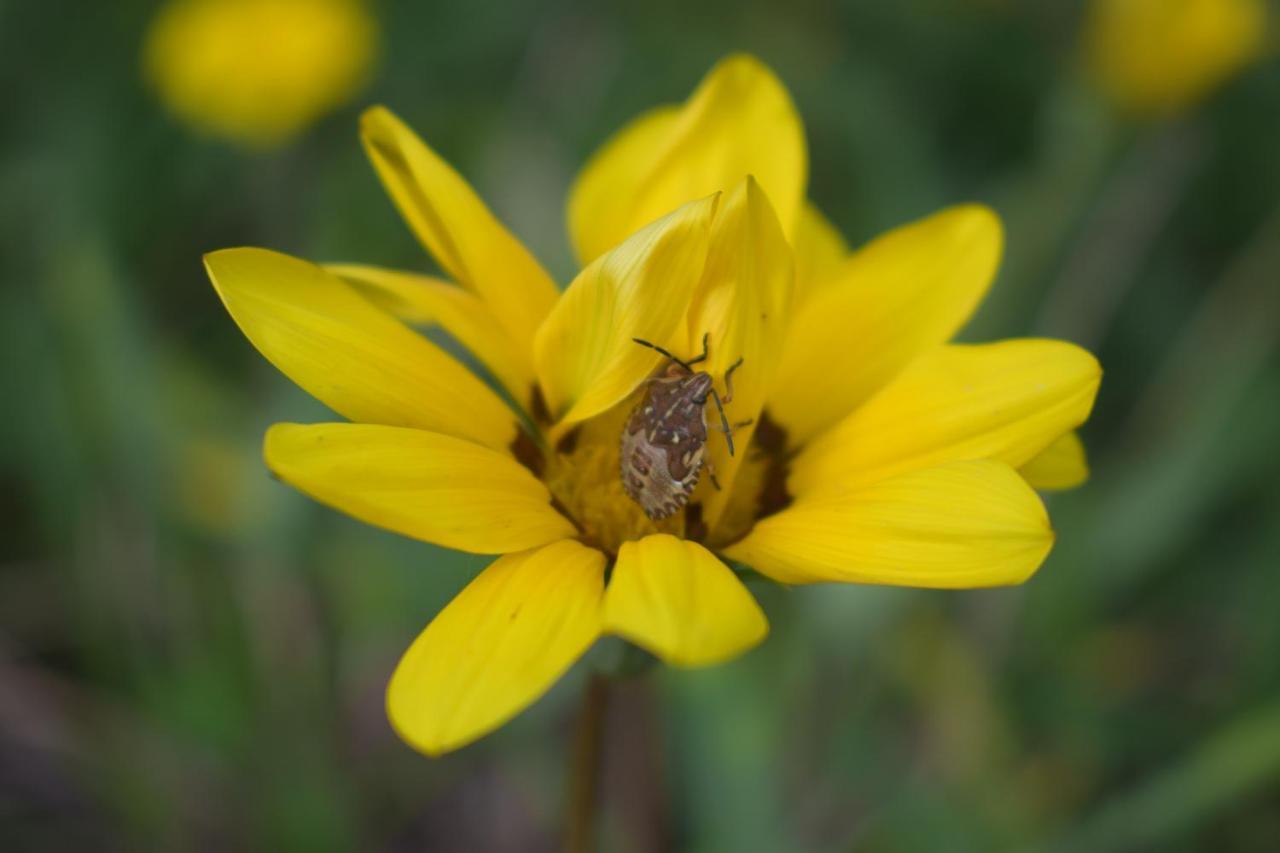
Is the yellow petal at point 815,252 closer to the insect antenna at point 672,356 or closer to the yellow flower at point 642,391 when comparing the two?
the yellow flower at point 642,391

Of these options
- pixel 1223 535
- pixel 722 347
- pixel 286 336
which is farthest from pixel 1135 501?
pixel 286 336

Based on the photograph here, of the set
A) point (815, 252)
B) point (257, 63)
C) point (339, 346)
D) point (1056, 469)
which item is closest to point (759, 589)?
point (815, 252)

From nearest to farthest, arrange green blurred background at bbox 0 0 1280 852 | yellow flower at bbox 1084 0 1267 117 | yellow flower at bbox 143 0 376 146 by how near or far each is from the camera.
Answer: green blurred background at bbox 0 0 1280 852 < yellow flower at bbox 1084 0 1267 117 < yellow flower at bbox 143 0 376 146

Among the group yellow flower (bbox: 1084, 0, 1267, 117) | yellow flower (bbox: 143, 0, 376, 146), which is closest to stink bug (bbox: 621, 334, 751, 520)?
yellow flower (bbox: 1084, 0, 1267, 117)

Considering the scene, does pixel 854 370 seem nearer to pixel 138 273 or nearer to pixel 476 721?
pixel 476 721

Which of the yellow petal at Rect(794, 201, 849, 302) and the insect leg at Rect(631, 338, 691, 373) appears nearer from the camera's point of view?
the insect leg at Rect(631, 338, 691, 373)

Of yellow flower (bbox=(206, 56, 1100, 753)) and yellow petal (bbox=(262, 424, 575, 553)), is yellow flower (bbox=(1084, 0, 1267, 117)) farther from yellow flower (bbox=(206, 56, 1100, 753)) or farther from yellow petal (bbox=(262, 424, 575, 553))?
yellow petal (bbox=(262, 424, 575, 553))
